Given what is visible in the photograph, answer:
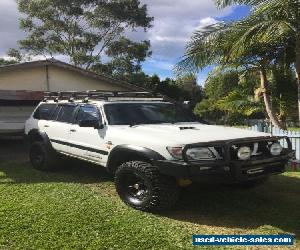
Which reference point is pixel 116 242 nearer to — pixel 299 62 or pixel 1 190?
pixel 1 190

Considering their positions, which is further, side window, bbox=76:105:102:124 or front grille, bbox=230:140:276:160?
side window, bbox=76:105:102:124

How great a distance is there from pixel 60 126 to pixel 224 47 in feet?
22.3

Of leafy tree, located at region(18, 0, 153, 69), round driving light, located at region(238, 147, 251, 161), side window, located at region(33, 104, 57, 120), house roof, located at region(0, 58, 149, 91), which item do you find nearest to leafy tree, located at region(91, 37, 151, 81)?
leafy tree, located at region(18, 0, 153, 69)

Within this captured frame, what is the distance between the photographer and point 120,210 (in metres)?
6.71

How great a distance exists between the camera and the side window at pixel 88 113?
315 inches

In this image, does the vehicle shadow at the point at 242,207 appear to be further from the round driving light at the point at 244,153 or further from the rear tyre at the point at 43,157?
the rear tyre at the point at 43,157

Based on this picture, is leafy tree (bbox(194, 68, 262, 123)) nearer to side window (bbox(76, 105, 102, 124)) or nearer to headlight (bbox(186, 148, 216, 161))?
side window (bbox(76, 105, 102, 124))

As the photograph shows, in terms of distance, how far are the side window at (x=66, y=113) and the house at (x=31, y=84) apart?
4.21 meters

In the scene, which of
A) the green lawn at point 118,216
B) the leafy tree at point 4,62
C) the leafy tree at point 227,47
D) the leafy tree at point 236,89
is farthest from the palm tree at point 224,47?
the leafy tree at point 4,62

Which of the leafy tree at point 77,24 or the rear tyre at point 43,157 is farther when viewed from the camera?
the leafy tree at point 77,24

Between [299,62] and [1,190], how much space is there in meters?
9.88

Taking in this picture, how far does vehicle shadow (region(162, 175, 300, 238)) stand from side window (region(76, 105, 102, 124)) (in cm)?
206

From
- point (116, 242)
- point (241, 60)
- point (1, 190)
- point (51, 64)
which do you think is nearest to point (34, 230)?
point (116, 242)

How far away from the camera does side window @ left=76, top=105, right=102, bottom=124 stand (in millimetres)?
7996
